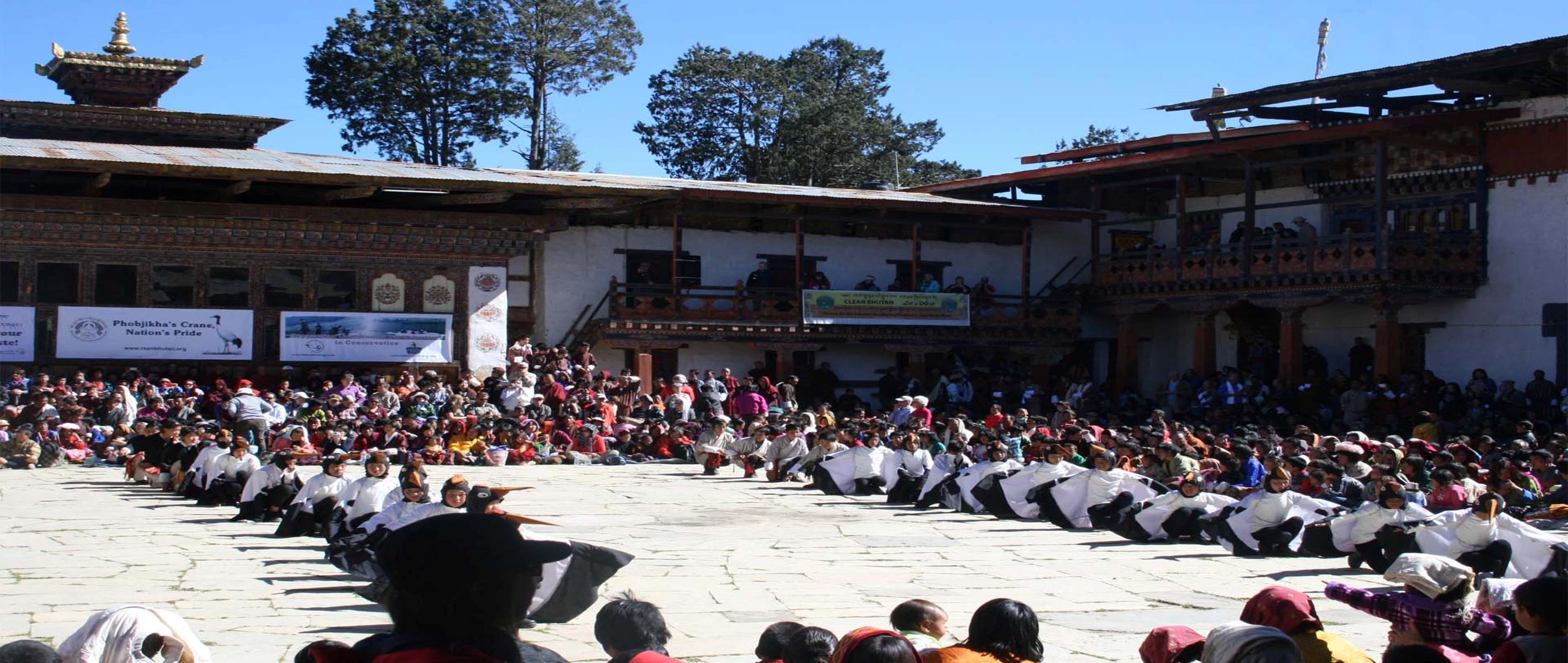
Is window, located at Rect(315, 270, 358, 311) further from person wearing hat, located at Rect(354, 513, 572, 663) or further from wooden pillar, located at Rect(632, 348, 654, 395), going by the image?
person wearing hat, located at Rect(354, 513, 572, 663)

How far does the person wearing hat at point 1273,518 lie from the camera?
1347 cm

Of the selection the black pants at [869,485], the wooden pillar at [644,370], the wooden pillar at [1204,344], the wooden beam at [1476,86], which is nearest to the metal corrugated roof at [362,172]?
the wooden pillar at [644,370]

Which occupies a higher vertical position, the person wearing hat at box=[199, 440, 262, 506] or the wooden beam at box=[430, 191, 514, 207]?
the wooden beam at box=[430, 191, 514, 207]

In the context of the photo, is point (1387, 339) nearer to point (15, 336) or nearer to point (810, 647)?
point (15, 336)

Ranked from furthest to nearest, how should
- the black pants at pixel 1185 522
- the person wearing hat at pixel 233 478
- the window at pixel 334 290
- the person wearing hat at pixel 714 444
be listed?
the window at pixel 334 290
the person wearing hat at pixel 714 444
the person wearing hat at pixel 233 478
the black pants at pixel 1185 522

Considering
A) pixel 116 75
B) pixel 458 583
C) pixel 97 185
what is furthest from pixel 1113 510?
pixel 116 75

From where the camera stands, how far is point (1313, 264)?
2867cm

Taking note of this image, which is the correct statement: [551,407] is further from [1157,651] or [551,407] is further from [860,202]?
[1157,651]

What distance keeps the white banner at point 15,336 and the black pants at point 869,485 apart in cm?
1355

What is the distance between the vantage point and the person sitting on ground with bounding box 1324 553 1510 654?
6387 mm

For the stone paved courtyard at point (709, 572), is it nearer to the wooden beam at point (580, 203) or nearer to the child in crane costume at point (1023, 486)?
the child in crane costume at point (1023, 486)

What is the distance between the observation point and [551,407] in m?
24.7

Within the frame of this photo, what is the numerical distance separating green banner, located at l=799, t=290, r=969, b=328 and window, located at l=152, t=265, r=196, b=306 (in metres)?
11.2

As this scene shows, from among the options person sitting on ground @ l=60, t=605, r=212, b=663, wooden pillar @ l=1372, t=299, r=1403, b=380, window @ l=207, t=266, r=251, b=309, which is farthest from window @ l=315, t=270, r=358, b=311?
person sitting on ground @ l=60, t=605, r=212, b=663
